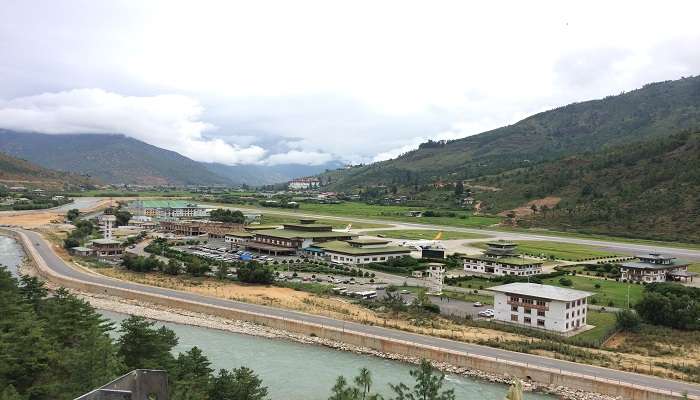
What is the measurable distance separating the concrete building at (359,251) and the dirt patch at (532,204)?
41.4 m

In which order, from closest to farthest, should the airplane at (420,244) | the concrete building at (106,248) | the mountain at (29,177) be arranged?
the concrete building at (106,248), the airplane at (420,244), the mountain at (29,177)

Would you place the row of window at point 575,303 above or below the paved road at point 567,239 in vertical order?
below

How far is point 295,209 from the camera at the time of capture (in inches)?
4596

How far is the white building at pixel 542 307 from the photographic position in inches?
1198

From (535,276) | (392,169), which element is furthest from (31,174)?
(535,276)

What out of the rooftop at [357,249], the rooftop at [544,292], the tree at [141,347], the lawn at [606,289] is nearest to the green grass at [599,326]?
the rooftop at [544,292]

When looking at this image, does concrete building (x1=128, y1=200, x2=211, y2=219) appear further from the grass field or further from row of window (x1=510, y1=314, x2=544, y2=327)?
row of window (x1=510, y1=314, x2=544, y2=327)

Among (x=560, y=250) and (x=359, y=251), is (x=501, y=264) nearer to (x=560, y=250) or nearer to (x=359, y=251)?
(x=359, y=251)

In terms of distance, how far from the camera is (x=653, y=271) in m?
44.9

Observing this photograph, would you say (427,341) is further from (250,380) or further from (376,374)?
(250,380)

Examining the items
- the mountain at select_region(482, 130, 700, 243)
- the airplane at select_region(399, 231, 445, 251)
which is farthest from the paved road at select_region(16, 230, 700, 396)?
the mountain at select_region(482, 130, 700, 243)

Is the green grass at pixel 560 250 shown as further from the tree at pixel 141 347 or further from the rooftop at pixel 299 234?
the tree at pixel 141 347

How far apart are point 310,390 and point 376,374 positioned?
3.45 metres

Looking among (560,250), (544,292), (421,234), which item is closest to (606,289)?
(544,292)
